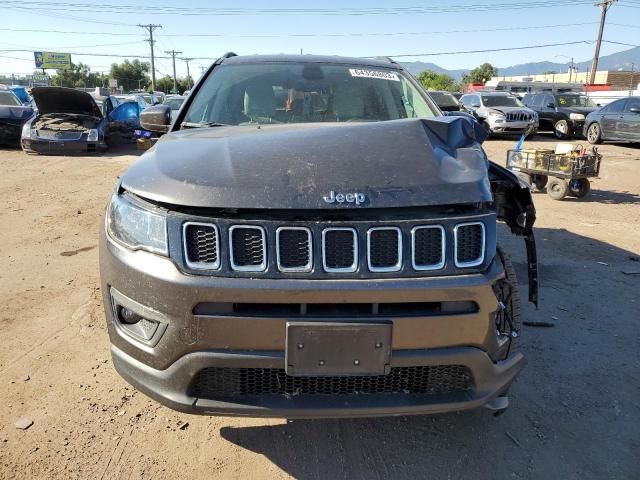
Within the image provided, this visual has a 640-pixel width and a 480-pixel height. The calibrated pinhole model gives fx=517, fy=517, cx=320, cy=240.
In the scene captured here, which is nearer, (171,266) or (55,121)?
(171,266)

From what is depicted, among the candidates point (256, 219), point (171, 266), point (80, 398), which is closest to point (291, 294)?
point (256, 219)

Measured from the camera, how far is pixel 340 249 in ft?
6.22

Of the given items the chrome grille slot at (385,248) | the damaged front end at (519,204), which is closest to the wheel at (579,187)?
the damaged front end at (519,204)

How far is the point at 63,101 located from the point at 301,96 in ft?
38.0

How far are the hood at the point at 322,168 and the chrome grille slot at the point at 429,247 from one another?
0.33 ft

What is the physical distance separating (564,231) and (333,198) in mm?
5515

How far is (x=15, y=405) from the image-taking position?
2.69m

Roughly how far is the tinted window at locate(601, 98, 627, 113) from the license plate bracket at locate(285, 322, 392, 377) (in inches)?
689

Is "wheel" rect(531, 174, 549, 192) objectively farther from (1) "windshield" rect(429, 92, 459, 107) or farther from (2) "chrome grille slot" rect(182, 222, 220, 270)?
(2) "chrome grille slot" rect(182, 222, 220, 270)

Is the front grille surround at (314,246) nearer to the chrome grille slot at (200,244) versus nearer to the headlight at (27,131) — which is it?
the chrome grille slot at (200,244)

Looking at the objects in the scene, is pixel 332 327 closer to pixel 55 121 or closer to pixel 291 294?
pixel 291 294

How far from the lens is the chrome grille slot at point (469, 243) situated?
195 cm

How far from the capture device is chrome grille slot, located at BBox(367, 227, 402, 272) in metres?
1.90

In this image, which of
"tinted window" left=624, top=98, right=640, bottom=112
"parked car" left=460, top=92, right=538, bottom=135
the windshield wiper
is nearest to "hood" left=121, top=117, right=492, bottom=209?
the windshield wiper
